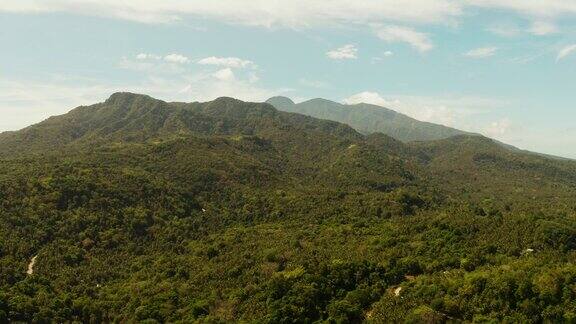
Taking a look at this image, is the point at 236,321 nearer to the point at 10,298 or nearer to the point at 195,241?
the point at 10,298

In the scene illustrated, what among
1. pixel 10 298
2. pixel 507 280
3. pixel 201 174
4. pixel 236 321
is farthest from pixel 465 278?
pixel 201 174

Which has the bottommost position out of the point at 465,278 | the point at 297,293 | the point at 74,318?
the point at 74,318

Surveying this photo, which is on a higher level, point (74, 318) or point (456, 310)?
point (456, 310)

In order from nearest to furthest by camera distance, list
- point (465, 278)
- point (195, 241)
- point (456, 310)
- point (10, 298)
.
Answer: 1. point (456, 310)
2. point (465, 278)
3. point (10, 298)
4. point (195, 241)

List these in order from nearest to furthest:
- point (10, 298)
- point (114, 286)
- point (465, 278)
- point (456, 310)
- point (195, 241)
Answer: point (456, 310), point (465, 278), point (10, 298), point (114, 286), point (195, 241)

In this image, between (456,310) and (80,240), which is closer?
(456,310)

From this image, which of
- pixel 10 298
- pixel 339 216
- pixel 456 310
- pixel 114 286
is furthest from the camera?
pixel 339 216

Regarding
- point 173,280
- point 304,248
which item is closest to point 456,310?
point 304,248

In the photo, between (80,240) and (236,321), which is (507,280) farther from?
(80,240)

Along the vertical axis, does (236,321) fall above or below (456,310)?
below
